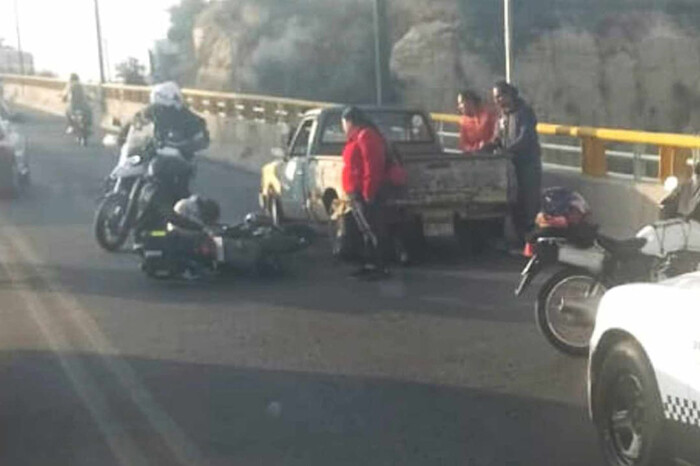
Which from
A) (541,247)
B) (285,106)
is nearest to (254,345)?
(541,247)

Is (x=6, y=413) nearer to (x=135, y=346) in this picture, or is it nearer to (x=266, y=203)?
(x=135, y=346)

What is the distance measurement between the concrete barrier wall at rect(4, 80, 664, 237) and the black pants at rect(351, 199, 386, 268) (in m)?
2.96

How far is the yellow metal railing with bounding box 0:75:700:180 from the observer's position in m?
14.1

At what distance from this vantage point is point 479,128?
15.6m

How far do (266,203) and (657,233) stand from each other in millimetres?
8833

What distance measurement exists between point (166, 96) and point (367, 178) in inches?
139

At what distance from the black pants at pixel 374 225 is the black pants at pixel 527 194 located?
1.88m

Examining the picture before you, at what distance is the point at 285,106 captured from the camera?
93.2 ft

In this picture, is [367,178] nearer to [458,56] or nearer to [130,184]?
[130,184]

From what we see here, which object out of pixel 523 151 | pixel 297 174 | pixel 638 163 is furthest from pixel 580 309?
pixel 297 174

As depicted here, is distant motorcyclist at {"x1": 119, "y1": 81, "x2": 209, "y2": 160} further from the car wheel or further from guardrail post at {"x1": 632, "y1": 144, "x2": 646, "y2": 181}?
the car wheel

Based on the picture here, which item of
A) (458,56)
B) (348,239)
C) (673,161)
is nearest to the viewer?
(348,239)

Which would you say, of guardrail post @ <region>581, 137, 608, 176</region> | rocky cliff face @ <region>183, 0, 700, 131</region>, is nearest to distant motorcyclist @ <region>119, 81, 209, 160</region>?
guardrail post @ <region>581, 137, 608, 176</region>

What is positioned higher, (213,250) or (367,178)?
(367,178)
